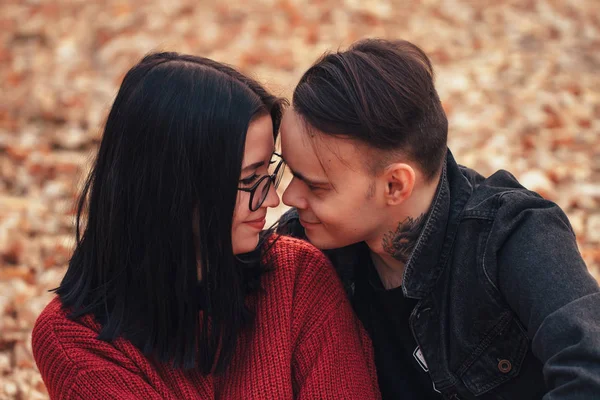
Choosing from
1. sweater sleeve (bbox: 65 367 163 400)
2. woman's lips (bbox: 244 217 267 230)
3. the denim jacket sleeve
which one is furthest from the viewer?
woman's lips (bbox: 244 217 267 230)

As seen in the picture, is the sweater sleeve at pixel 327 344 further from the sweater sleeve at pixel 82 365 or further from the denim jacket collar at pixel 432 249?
the sweater sleeve at pixel 82 365

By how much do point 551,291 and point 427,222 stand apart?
0.37 m

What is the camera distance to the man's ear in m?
1.89

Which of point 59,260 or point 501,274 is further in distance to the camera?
point 59,260

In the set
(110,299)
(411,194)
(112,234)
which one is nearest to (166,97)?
(112,234)

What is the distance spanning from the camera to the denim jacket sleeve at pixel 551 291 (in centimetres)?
159

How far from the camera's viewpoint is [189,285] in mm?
1943

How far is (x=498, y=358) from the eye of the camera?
1900 millimetres

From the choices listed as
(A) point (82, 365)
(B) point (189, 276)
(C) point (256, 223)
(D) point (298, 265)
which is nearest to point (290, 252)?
(D) point (298, 265)

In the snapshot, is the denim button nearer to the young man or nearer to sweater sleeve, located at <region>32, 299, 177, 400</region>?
the young man

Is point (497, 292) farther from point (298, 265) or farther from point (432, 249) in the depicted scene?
point (298, 265)

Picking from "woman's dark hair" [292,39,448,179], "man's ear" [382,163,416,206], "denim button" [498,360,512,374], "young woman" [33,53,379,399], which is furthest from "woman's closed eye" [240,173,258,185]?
"denim button" [498,360,512,374]

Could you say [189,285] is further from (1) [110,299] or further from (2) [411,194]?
(2) [411,194]

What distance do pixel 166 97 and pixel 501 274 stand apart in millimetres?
831
